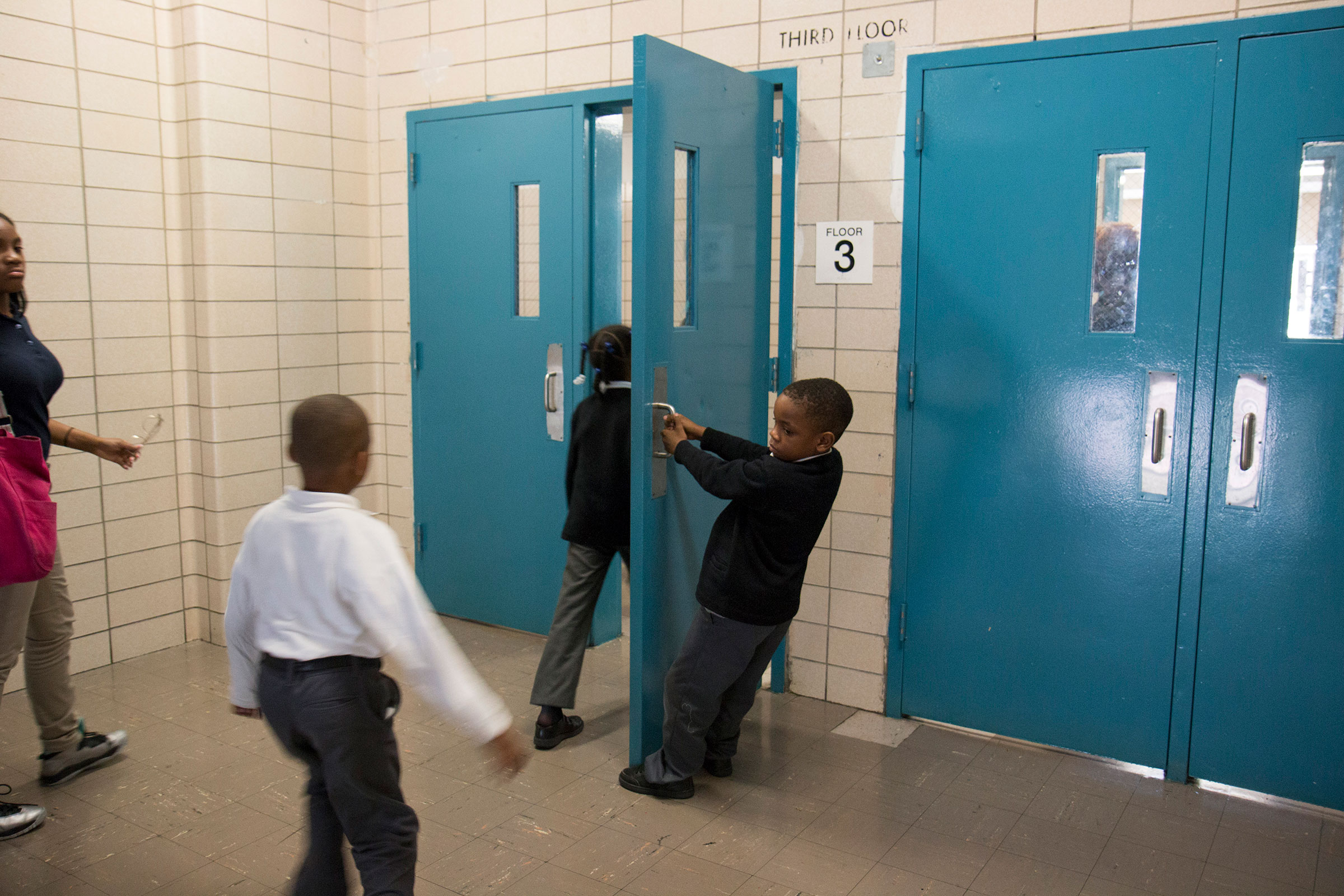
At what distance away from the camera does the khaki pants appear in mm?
3043

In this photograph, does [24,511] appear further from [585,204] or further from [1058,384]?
[1058,384]

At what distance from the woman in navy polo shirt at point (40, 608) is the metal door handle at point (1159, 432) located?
9.99 ft

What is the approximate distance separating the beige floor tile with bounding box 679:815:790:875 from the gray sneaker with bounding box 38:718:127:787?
6.09 feet

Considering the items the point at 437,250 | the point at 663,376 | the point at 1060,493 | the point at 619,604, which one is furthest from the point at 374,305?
the point at 1060,493

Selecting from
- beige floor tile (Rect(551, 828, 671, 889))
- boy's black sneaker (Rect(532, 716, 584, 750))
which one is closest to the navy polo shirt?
boy's black sneaker (Rect(532, 716, 584, 750))

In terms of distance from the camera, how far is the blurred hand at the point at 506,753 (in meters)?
1.88

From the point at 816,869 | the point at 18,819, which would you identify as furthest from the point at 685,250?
the point at 18,819

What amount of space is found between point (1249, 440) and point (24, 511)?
11.1 feet

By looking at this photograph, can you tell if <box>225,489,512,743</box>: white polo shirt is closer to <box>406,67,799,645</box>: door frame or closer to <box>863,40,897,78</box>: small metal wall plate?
<box>406,67,799,645</box>: door frame

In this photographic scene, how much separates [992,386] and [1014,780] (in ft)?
4.10

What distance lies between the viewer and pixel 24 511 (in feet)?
A: 8.72

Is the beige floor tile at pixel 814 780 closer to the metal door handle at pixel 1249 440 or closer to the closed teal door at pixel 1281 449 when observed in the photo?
the closed teal door at pixel 1281 449

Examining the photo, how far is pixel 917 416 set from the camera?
3543 mm

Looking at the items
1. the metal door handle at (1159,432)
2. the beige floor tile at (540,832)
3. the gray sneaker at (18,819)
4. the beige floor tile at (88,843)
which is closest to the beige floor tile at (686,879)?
the beige floor tile at (540,832)
